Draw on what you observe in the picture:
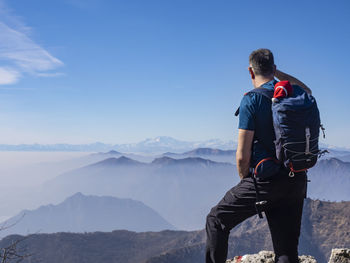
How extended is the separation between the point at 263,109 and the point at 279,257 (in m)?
1.73

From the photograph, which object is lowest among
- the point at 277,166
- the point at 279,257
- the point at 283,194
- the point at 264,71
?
the point at 279,257

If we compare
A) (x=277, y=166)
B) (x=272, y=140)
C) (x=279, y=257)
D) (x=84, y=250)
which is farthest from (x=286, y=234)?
(x=84, y=250)

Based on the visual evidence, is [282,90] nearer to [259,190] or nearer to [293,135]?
[293,135]

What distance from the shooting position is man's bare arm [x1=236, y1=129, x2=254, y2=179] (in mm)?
3367

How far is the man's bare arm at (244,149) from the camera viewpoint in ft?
11.0

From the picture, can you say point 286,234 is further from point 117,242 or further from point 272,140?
point 117,242

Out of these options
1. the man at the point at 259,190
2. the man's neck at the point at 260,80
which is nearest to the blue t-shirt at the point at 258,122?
the man at the point at 259,190

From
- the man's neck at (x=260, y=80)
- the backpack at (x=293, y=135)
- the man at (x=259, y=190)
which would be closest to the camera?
the backpack at (x=293, y=135)

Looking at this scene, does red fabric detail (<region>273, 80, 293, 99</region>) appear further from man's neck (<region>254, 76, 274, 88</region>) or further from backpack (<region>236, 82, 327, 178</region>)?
man's neck (<region>254, 76, 274, 88</region>)

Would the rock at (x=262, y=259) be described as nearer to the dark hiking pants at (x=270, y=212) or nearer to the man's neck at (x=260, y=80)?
the dark hiking pants at (x=270, y=212)

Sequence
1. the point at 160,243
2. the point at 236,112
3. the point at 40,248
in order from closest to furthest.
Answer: the point at 236,112
the point at 40,248
the point at 160,243

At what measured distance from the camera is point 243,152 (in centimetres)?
342

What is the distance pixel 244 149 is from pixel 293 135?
0.50m

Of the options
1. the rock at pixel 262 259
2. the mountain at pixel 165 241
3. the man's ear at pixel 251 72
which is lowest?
the mountain at pixel 165 241
